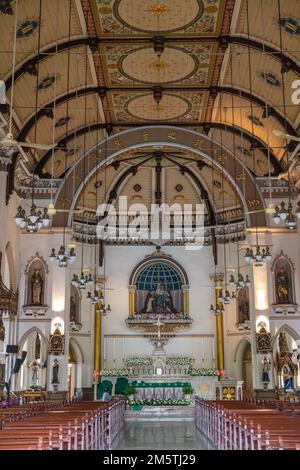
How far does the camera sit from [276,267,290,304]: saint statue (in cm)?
2283

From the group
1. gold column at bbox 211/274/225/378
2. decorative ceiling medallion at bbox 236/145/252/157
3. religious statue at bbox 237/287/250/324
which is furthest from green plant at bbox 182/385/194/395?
decorative ceiling medallion at bbox 236/145/252/157

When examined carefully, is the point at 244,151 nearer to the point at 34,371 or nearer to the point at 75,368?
the point at 75,368

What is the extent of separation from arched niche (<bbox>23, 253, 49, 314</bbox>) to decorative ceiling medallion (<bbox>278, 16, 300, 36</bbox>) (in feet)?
42.4

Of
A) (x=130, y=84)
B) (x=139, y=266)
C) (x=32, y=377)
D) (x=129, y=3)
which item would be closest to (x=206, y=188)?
(x=139, y=266)

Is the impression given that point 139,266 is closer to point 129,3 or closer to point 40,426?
point 129,3

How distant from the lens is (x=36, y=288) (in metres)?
23.1

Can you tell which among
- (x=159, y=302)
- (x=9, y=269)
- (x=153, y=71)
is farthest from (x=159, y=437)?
(x=159, y=302)

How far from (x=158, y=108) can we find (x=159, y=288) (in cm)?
1122

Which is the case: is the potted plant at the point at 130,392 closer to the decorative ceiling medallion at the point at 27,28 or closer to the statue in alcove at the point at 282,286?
the statue in alcove at the point at 282,286

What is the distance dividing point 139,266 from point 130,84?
1211 centimetres

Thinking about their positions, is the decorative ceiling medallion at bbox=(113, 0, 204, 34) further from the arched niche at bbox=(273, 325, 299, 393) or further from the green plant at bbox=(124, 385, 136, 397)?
the green plant at bbox=(124, 385, 136, 397)

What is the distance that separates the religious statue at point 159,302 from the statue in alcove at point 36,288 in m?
8.19

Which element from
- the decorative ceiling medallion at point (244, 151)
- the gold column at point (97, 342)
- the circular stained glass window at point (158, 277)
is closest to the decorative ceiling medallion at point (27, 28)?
the decorative ceiling medallion at point (244, 151)

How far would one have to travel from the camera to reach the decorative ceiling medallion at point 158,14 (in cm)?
1549
